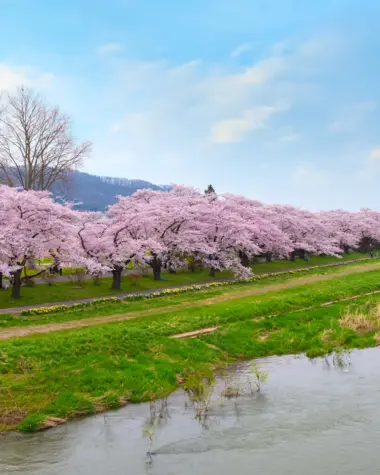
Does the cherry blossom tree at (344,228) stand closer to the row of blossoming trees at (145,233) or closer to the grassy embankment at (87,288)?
the row of blossoming trees at (145,233)

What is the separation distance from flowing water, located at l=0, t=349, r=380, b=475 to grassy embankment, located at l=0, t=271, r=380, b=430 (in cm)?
97

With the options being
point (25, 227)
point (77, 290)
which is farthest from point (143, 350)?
point (77, 290)

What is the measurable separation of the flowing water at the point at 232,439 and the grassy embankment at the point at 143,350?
0.97 meters

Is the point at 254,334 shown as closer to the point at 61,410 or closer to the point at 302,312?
the point at 302,312

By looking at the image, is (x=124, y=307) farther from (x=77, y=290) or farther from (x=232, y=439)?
(x=232, y=439)

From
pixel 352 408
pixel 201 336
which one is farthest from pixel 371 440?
pixel 201 336

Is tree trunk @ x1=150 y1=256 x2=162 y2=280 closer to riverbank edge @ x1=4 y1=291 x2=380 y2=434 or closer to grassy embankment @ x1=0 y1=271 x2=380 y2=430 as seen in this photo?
grassy embankment @ x1=0 y1=271 x2=380 y2=430

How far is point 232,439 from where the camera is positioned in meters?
11.5

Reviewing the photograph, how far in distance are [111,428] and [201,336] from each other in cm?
916

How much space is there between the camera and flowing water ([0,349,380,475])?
10.3 meters

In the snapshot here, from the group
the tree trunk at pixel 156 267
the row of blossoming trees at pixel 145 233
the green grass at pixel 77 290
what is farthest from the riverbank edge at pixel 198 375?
the tree trunk at pixel 156 267

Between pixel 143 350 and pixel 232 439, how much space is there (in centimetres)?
828

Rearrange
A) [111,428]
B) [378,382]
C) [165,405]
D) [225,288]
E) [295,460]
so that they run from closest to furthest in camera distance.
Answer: [295,460] < [111,428] < [165,405] < [378,382] < [225,288]

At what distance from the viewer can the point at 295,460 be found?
1040cm
